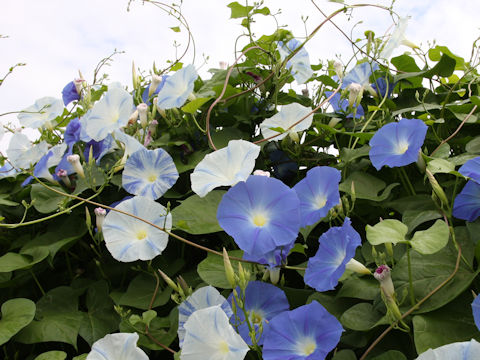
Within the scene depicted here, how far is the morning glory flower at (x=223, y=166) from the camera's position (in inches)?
36.7

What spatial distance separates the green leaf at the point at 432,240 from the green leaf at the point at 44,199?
0.93 meters

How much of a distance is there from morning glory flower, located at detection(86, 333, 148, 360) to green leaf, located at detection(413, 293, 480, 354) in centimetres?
49

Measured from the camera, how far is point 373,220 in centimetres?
109

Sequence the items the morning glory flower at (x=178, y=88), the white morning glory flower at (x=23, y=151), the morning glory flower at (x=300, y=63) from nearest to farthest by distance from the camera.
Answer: the morning glory flower at (x=178, y=88) < the morning glory flower at (x=300, y=63) < the white morning glory flower at (x=23, y=151)

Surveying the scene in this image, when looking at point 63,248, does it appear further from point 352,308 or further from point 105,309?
point 352,308

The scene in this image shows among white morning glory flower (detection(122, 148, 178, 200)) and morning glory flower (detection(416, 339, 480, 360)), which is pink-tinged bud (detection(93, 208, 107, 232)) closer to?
white morning glory flower (detection(122, 148, 178, 200))

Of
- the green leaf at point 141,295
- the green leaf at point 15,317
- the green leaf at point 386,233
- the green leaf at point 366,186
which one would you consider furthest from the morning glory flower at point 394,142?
the green leaf at point 15,317

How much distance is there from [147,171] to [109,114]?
28 cm

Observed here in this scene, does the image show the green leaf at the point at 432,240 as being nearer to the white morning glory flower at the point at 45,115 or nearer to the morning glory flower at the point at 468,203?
the morning glory flower at the point at 468,203

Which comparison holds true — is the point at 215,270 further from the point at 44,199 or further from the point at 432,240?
the point at 44,199

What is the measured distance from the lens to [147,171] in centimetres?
118

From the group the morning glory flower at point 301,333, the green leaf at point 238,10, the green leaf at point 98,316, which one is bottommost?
the green leaf at point 98,316

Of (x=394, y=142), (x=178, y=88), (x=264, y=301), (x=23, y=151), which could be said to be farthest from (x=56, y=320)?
(x=394, y=142)

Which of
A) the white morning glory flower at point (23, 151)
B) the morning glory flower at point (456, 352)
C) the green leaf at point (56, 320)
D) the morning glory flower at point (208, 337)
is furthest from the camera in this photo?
the white morning glory flower at point (23, 151)
